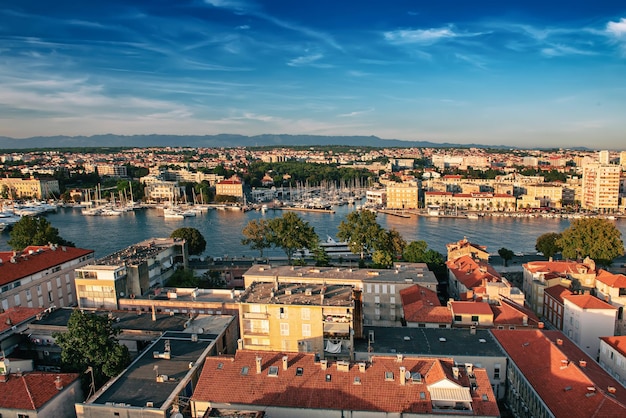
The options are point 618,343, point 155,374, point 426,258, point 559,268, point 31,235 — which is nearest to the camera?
point 155,374

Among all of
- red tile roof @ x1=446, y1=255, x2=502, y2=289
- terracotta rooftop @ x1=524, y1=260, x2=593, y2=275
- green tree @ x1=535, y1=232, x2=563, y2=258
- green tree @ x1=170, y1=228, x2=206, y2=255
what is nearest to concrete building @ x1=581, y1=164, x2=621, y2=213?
green tree @ x1=535, y1=232, x2=563, y2=258

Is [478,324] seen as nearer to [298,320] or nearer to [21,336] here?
[298,320]

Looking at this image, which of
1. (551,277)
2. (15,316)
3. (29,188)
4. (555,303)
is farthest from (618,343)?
(29,188)

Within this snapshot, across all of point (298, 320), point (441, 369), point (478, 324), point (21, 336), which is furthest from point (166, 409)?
point (478, 324)

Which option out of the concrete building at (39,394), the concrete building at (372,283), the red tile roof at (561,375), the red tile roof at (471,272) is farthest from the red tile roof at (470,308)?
the concrete building at (39,394)

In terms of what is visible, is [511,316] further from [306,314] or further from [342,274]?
[306,314]

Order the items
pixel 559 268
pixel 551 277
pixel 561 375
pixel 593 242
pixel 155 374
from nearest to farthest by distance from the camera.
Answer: pixel 155 374 < pixel 561 375 < pixel 551 277 < pixel 559 268 < pixel 593 242
